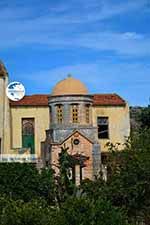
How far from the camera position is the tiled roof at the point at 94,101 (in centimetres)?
5312

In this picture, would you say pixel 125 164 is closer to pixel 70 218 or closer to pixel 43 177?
pixel 43 177

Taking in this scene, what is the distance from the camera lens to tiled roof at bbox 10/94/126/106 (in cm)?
5312

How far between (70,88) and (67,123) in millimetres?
2426

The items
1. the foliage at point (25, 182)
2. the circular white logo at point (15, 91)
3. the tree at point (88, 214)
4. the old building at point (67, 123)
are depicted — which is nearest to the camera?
the tree at point (88, 214)

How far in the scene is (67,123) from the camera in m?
45.7

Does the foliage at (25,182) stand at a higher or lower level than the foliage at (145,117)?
lower

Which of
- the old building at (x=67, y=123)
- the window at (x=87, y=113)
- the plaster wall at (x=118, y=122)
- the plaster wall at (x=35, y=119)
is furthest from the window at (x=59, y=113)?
the plaster wall at (x=118, y=122)

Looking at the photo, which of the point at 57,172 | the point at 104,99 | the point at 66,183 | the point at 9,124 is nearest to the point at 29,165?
the point at 57,172

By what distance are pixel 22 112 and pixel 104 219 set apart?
3409 cm

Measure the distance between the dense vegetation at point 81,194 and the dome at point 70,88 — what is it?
4669mm

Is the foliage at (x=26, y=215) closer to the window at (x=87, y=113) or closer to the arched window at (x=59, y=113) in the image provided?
the arched window at (x=59, y=113)

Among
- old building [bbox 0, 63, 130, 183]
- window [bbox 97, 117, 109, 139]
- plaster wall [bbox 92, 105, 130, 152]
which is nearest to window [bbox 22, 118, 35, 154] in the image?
old building [bbox 0, 63, 130, 183]

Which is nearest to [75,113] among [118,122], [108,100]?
[118,122]

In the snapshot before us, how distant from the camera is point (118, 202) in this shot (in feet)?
105
